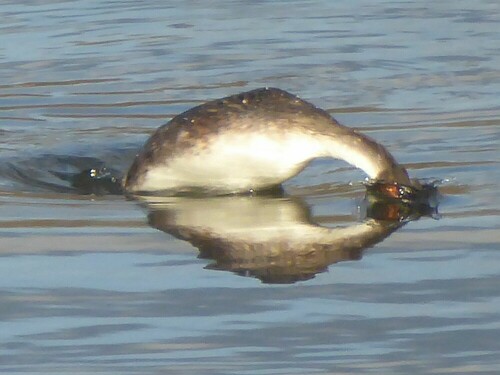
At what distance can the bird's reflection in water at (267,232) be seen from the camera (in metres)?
7.33

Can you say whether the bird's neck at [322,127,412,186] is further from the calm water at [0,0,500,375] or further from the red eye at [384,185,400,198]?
the calm water at [0,0,500,375]

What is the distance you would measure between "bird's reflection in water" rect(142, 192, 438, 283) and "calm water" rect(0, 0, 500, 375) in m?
0.02

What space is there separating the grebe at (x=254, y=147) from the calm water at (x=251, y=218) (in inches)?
7.5

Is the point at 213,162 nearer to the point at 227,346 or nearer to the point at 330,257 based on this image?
the point at 330,257

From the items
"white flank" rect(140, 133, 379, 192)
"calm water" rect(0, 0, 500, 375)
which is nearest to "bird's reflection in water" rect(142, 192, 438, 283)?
"calm water" rect(0, 0, 500, 375)

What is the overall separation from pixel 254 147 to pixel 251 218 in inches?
20.7

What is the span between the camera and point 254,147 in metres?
8.71

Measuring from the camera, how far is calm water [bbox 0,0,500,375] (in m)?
6.25

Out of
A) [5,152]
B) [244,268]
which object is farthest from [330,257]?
[5,152]

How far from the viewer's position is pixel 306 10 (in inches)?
590

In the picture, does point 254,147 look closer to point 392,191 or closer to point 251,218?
point 251,218

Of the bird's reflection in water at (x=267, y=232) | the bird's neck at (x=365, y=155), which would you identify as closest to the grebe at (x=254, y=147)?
the bird's neck at (x=365, y=155)

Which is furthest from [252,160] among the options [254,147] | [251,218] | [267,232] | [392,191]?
[267,232]

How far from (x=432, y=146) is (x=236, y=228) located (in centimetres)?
235
